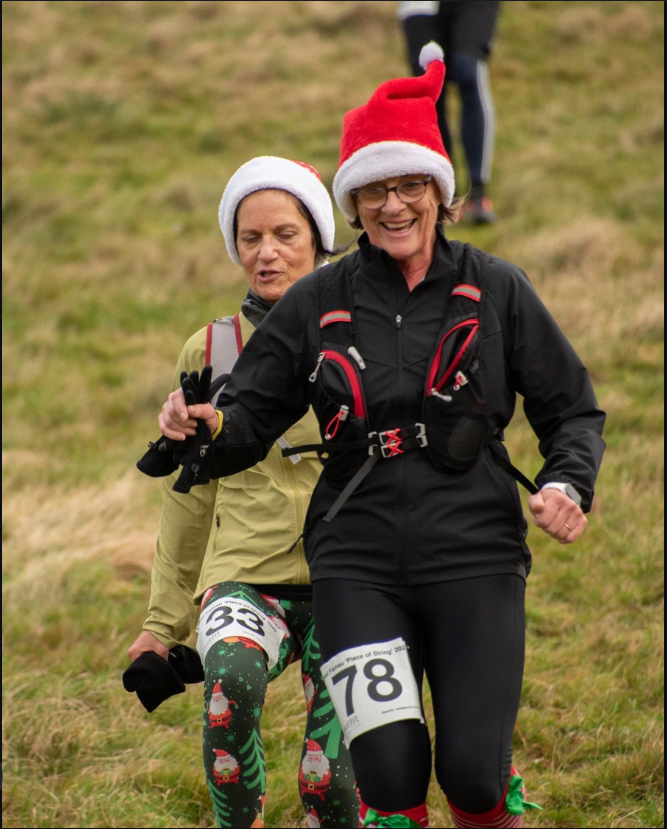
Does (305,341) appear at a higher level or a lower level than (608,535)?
higher

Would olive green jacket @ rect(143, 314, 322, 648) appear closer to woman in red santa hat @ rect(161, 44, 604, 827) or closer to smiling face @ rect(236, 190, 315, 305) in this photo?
smiling face @ rect(236, 190, 315, 305)

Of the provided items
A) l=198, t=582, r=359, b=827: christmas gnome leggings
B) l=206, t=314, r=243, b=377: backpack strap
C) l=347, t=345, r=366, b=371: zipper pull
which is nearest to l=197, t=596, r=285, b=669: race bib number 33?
l=198, t=582, r=359, b=827: christmas gnome leggings

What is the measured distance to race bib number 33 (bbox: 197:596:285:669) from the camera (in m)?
3.26

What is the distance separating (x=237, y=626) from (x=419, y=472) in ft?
2.60

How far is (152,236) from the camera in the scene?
12.2 metres

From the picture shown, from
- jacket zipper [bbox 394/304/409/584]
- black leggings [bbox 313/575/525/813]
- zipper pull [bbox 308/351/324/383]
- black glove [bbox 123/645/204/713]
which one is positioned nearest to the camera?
black leggings [bbox 313/575/525/813]

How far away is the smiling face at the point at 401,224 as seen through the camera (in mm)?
3014

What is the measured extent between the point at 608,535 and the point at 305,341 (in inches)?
153

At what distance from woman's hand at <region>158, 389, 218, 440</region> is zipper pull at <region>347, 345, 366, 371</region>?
0.38m

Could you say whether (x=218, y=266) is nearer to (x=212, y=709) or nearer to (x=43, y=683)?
(x=43, y=683)

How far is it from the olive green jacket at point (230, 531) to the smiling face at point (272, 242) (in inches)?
6.4

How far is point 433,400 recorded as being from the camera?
9.32 ft

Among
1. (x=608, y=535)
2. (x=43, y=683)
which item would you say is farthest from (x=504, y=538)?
(x=608, y=535)

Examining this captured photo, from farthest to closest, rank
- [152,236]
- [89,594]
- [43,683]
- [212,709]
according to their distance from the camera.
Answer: [152,236] → [89,594] → [43,683] → [212,709]
